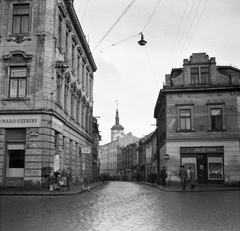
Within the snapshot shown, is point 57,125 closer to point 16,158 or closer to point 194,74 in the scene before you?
point 16,158

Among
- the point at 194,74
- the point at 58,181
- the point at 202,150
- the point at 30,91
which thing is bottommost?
the point at 58,181

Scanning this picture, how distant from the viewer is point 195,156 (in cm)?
3388

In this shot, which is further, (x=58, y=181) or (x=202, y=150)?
(x=202, y=150)

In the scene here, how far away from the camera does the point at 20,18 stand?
1032 inches

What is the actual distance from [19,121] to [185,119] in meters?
16.3

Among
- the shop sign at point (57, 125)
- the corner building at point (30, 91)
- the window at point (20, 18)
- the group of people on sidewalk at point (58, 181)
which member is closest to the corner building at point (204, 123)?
the shop sign at point (57, 125)

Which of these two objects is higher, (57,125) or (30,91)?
(30,91)

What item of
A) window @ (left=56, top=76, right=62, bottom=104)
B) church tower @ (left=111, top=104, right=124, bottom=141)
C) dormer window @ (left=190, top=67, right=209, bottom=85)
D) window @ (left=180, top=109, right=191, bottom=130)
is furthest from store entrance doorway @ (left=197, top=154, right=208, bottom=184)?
church tower @ (left=111, top=104, right=124, bottom=141)

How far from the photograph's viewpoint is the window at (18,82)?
25.3 m

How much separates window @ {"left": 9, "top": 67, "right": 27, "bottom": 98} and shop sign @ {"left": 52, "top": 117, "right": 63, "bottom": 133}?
280 centimetres

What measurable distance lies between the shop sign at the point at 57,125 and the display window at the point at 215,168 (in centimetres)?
1449

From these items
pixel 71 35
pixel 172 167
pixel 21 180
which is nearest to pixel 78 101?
pixel 71 35

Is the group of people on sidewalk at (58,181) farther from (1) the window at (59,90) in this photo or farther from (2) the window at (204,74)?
(2) the window at (204,74)

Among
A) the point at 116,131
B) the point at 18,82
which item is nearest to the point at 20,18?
the point at 18,82
